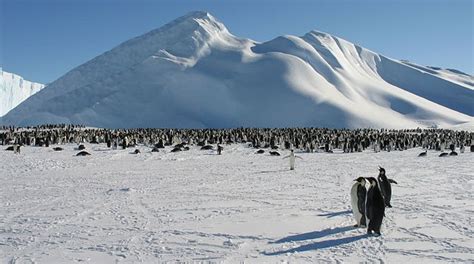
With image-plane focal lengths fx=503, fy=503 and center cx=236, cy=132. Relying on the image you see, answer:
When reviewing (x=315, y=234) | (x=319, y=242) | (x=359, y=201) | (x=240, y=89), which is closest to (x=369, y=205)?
(x=359, y=201)

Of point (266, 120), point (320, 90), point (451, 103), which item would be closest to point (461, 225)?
point (266, 120)

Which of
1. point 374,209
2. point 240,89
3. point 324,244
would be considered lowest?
point 324,244

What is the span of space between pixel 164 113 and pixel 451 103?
67.2 metres

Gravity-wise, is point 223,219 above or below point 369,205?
below

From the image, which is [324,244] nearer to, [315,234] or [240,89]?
[315,234]

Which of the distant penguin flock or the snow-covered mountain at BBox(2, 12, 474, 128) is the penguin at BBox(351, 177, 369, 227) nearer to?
the distant penguin flock

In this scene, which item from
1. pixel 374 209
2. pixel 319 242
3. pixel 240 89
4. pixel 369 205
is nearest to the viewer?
pixel 319 242

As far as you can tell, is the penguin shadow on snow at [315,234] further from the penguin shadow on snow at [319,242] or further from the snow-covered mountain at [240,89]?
the snow-covered mountain at [240,89]

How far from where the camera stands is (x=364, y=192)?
871 centimetres

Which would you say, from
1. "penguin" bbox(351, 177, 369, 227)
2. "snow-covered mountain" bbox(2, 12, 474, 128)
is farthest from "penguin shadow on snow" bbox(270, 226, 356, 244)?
"snow-covered mountain" bbox(2, 12, 474, 128)

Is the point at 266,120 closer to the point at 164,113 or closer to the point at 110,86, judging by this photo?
the point at 164,113

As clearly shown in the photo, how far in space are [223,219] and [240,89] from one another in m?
96.1

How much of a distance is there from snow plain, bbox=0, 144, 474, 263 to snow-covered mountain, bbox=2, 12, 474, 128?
7601cm

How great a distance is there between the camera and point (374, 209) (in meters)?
8.24
